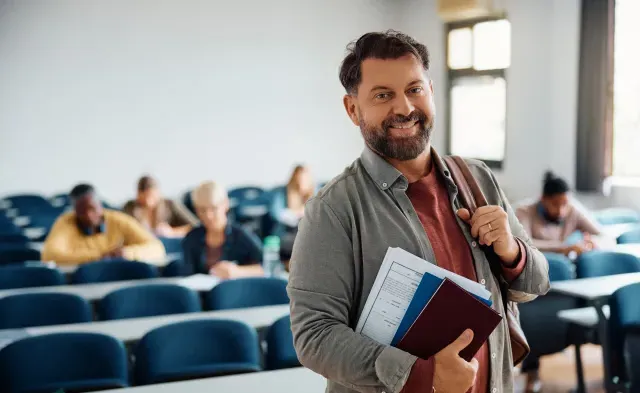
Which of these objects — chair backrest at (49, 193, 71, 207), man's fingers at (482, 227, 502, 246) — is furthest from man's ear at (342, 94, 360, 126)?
chair backrest at (49, 193, 71, 207)

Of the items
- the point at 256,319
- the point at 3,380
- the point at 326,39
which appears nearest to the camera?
the point at 3,380

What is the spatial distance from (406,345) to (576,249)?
14.5 ft

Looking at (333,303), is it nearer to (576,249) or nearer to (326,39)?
(576,249)

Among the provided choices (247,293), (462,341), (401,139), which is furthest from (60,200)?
(462,341)

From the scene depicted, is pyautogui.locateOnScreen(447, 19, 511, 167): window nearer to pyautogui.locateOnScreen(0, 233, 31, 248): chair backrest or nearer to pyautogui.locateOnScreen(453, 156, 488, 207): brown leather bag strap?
pyautogui.locateOnScreen(0, 233, 31, 248): chair backrest

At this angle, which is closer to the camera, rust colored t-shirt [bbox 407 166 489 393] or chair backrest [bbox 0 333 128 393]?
rust colored t-shirt [bbox 407 166 489 393]

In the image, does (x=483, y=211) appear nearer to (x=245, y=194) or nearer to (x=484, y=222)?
(x=484, y=222)

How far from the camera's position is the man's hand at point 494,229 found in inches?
57.8

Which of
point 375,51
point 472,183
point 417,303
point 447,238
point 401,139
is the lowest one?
point 417,303

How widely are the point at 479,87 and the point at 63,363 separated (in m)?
7.96

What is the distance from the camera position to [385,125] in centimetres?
144

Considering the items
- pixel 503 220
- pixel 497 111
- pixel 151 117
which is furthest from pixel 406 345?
pixel 151 117

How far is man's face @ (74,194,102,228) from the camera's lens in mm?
5680

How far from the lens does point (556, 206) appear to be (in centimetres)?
580
